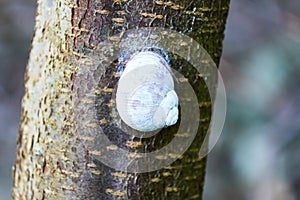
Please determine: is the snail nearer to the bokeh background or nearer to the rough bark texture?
the rough bark texture

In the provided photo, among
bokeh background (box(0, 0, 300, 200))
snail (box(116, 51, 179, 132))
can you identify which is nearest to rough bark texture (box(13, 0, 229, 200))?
snail (box(116, 51, 179, 132))

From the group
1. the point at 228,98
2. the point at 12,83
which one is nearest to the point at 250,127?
the point at 228,98

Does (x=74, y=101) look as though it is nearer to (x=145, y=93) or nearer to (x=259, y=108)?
(x=145, y=93)

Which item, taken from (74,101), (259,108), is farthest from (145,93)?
(259,108)

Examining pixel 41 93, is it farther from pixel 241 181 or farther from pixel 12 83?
pixel 12 83

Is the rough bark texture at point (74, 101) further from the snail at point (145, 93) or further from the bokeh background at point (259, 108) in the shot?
the bokeh background at point (259, 108)

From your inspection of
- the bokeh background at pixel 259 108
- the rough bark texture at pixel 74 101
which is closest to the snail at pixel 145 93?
the rough bark texture at pixel 74 101
